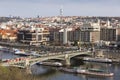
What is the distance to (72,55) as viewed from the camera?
21328 millimetres


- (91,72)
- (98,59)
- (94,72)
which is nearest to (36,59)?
(91,72)

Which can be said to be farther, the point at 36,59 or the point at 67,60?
the point at 67,60

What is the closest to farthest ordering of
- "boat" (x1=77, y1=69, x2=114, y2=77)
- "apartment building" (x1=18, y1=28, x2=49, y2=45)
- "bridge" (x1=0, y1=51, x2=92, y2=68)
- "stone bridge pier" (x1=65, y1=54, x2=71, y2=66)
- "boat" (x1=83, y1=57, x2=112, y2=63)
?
"bridge" (x1=0, y1=51, x2=92, y2=68)
"boat" (x1=77, y1=69, x2=114, y2=77)
"stone bridge pier" (x1=65, y1=54, x2=71, y2=66)
"boat" (x1=83, y1=57, x2=112, y2=63)
"apartment building" (x1=18, y1=28, x2=49, y2=45)

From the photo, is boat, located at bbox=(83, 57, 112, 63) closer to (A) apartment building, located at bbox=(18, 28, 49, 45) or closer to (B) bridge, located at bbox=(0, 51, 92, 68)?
(B) bridge, located at bbox=(0, 51, 92, 68)

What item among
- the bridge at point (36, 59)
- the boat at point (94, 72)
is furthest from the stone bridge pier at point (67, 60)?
the boat at point (94, 72)

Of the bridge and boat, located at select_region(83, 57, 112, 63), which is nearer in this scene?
the bridge

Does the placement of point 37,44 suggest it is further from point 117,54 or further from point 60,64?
point 60,64

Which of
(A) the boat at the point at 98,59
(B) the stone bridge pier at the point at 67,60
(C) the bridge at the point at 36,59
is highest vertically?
(C) the bridge at the point at 36,59

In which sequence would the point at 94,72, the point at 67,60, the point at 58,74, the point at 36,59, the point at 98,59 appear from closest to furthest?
the point at 58,74, the point at 94,72, the point at 36,59, the point at 67,60, the point at 98,59

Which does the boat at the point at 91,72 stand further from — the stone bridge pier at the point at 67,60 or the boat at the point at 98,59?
the boat at the point at 98,59

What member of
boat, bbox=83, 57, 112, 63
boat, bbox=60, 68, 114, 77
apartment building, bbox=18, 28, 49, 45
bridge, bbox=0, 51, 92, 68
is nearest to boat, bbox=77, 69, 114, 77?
boat, bbox=60, 68, 114, 77

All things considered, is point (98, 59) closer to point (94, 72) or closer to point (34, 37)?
point (94, 72)

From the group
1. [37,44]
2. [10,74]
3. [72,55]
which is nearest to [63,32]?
[37,44]

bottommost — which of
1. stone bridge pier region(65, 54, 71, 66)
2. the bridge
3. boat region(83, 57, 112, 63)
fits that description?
boat region(83, 57, 112, 63)
